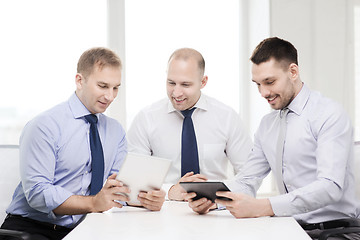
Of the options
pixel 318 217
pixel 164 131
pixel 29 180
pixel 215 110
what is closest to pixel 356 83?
pixel 215 110

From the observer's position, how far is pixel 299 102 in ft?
8.61

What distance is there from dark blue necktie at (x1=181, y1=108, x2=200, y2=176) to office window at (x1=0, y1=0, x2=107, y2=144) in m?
1.83

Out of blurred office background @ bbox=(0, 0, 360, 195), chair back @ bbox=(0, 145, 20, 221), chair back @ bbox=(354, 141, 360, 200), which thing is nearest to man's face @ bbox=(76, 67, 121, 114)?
chair back @ bbox=(0, 145, 20, 221)

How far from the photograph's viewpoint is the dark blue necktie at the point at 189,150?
11.0 feet

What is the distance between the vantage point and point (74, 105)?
276 cm

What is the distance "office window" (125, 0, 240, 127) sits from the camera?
5.03m

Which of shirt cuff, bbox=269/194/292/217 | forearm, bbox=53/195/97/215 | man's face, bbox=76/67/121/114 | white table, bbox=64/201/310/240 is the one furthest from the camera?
man's face, bbox=76/67/121/114

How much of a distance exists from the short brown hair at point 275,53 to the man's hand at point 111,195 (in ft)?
3.17

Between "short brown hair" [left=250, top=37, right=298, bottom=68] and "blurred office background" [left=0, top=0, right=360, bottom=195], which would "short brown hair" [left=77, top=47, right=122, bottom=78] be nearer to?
"short brown hair" [left=250, top=37, right=298, bottom=68]

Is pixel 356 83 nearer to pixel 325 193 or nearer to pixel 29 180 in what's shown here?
pixel 325 193

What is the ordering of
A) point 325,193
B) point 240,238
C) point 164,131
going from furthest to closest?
point 164,131, point 325,193, point 240,238

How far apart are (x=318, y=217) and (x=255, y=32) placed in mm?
2996

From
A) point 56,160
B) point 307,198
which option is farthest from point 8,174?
point 307,198

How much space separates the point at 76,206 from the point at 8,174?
481 millimetres
